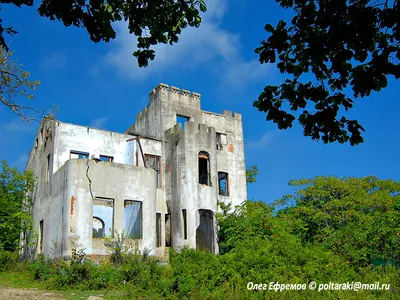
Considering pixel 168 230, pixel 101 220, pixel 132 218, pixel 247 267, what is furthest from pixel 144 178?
pixel 247 267

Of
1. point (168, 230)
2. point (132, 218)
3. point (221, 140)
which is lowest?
point (168, 230)

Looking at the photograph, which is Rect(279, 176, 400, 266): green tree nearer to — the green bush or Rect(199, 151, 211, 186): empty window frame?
Rect(199, 151, 211, 186): empty window frame

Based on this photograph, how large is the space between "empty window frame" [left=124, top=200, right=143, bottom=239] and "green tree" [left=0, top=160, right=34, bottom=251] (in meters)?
5.27

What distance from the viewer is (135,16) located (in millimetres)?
6344

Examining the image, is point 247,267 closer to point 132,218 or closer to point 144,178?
point 144,178

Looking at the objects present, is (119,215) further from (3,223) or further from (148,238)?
(3,223)

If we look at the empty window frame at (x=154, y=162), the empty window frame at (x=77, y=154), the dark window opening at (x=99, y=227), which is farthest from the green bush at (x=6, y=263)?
the empty window frame at (x=154, y=162)

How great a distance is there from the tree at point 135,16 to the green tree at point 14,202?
1976 cm

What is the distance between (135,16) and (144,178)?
1596cm

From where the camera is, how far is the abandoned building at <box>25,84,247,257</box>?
800 inches

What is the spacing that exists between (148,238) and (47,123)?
366 inches

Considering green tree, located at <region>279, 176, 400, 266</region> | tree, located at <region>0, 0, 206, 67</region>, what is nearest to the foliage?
green tree, located at <region>279, 176, 400, 266</region>

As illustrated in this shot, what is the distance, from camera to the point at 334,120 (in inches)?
246

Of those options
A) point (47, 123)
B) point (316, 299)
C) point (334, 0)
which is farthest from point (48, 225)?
point (334, 0)
